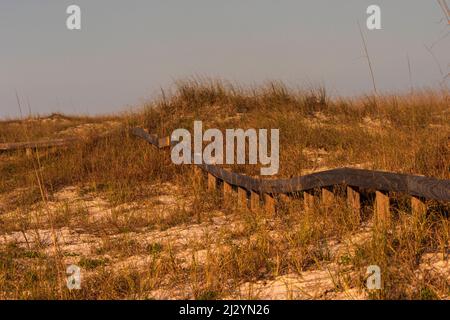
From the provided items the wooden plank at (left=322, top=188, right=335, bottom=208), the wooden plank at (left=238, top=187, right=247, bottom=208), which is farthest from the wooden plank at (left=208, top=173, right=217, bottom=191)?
the wooden plank at (left=322, top=188, right=335, bottom=208)

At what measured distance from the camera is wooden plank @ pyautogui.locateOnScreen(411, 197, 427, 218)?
4.27m

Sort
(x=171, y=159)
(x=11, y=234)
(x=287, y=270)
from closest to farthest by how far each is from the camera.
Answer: (x=287, y=270) < (x=11, y=234) < (x=171, y=159)

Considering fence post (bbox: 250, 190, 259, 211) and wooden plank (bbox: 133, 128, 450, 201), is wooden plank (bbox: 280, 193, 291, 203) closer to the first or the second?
wooden plank (bbox: 133, 128, 450, 201)

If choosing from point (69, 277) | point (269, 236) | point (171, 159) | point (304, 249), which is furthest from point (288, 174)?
point (69, 277)

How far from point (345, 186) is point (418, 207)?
134 centimetres

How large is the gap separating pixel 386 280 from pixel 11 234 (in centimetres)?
450

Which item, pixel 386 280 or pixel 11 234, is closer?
pixel 386 280

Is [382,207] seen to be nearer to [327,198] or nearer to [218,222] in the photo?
[327,198]

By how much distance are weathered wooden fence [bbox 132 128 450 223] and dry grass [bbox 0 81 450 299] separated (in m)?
0.16

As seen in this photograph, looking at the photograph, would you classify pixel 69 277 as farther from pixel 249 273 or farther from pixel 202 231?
pixel 202 231

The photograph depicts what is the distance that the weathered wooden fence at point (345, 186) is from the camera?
4148 millimetres

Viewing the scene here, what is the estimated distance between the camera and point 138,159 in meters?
9.58

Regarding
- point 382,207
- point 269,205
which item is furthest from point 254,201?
point 382,207

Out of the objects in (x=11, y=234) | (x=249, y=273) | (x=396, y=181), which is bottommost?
(x=11, y=234)
